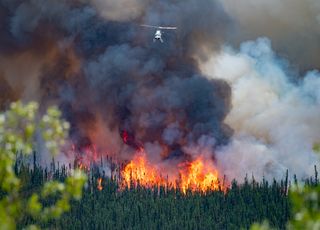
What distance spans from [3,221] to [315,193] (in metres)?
8.28

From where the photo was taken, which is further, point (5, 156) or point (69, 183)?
point (5, 156)

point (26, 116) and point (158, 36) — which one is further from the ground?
point (158, 36)

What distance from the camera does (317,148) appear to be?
1723 cm

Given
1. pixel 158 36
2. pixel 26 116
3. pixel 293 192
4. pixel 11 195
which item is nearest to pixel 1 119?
pixel 26 116

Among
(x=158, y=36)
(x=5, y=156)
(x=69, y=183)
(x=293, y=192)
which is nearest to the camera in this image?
(x=293, y=192)

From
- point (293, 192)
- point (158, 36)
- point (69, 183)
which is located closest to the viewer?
point (293, 192)

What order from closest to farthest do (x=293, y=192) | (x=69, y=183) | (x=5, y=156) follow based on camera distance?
(x=293, y=192) → (x=69, y=183) → (x=5, y=156)

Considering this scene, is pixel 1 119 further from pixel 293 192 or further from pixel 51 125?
pixel 293 192

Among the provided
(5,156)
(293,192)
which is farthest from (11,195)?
(293,192)

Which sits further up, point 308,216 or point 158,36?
point 158,36

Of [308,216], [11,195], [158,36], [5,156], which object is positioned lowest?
[308,216]

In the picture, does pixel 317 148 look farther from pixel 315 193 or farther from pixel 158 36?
pixel 158 36

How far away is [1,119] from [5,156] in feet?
4.73

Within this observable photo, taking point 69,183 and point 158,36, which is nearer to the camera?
point 69,183
